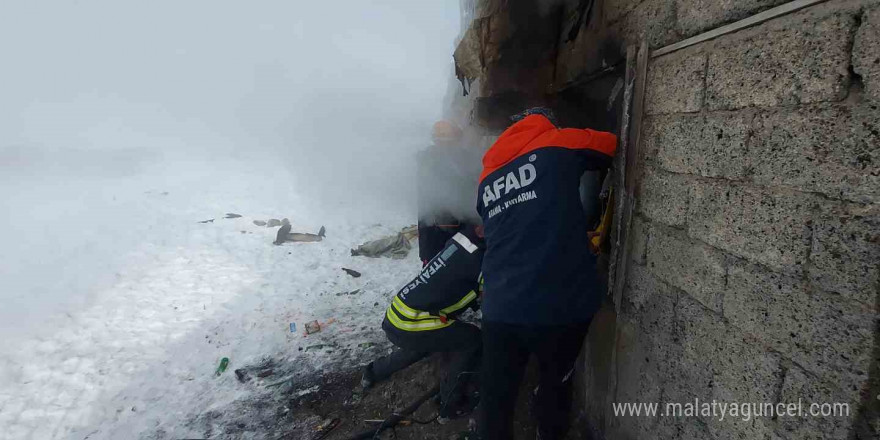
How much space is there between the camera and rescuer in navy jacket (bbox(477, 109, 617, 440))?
6.70ft

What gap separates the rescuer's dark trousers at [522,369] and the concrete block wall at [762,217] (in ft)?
1.41

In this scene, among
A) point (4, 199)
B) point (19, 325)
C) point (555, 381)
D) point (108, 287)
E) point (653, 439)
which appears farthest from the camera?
point (4, 199)

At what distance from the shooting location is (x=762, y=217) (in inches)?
54.3

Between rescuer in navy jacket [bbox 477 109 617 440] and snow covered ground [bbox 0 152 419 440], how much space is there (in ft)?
6.78

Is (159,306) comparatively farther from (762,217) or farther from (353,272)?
(762,217)

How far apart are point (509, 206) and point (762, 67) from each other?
119cm

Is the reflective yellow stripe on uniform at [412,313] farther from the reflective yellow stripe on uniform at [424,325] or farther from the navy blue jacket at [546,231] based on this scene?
the navy blue jacket at [546,231]

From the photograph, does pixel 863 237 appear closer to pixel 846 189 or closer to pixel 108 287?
pixel 846 189

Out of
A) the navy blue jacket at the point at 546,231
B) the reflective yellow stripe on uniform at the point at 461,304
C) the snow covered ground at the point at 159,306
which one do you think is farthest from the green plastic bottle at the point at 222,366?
the navy blue jacket at the point at 546,231

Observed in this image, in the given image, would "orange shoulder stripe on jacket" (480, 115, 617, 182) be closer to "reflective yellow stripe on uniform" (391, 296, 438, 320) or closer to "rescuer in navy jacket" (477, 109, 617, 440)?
"rescuer in navy jacket" (477, 109, 617, 440)

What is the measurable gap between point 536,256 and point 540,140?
617mm

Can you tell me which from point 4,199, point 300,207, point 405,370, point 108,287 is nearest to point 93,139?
point 4,199

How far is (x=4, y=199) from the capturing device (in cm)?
992

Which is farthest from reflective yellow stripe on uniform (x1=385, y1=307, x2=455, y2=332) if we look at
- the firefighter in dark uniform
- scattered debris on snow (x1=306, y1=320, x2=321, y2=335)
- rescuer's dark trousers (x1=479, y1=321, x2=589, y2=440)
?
scattered debris on snow (x1=306, y1=320, x2=321, y2=335)
